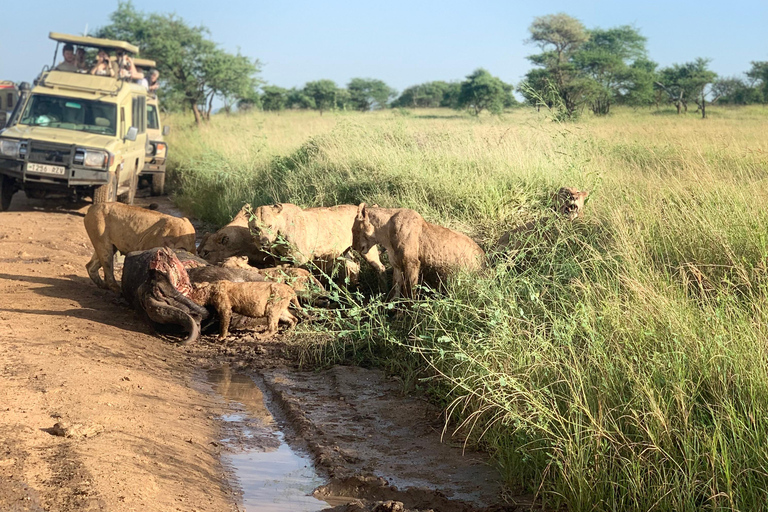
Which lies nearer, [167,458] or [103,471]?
[103,471]

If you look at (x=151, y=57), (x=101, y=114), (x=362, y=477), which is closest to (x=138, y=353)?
(x=362, y=477)

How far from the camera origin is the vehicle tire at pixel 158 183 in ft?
56.0

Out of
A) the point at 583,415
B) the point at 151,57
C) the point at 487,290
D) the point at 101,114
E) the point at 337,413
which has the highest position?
the point at 151,57

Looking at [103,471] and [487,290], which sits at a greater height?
[487,290]

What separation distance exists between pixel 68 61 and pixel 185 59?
1969 centimetres

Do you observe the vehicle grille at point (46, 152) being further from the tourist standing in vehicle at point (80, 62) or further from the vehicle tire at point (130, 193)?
the tourist standing in vehicle at point (80, 62)

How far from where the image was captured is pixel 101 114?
13.6 meters

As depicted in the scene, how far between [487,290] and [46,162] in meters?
9.39

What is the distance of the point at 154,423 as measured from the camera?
15.3 ft

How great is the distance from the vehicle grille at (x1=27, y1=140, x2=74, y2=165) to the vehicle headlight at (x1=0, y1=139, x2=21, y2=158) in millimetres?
260

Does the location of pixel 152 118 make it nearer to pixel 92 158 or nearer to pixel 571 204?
pixel 92 158

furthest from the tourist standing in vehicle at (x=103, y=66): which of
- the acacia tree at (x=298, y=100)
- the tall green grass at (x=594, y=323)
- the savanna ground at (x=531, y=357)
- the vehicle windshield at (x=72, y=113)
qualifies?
the acacia tree at (x=298, y=100)

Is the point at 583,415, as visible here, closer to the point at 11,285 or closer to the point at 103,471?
the point at 103,471

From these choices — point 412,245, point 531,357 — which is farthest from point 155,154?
point 531,357
